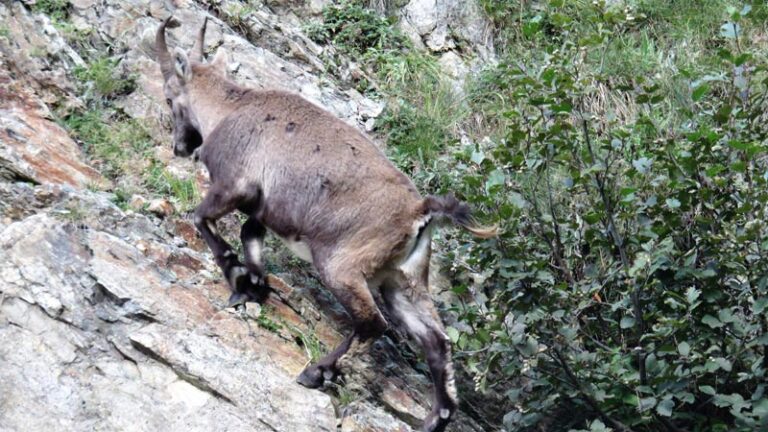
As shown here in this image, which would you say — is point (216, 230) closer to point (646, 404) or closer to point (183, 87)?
point (183, 87)

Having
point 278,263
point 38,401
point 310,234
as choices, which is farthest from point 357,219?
point 38,401

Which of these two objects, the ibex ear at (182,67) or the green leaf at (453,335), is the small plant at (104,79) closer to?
the ibex ear at (182,67)

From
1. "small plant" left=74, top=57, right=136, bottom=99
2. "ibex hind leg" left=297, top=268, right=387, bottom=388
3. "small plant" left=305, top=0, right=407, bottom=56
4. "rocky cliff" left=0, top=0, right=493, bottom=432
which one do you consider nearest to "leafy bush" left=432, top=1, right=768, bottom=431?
"ibex hind leg" left=297, top=268, right=387, bottom=388

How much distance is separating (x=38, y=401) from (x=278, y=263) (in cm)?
219

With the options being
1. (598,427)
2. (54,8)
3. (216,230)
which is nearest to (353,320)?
(216,230)

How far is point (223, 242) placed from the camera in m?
6.77

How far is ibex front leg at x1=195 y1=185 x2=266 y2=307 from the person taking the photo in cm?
657

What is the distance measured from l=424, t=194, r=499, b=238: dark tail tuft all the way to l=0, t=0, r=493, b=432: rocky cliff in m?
1.14

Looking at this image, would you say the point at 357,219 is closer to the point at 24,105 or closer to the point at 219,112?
the point at 219,112

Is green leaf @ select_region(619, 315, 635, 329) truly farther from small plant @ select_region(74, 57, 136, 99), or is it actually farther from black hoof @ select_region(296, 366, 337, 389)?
small plant @ select_region(74, 57, 136, 99)

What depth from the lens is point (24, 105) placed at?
772 cm

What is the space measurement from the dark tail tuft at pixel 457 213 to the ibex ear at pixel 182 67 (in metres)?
2.54

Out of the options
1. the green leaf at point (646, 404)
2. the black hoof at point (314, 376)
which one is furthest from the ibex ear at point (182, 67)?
the green leaf at point (646, 404)

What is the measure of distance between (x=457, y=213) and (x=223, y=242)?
1681 mm
